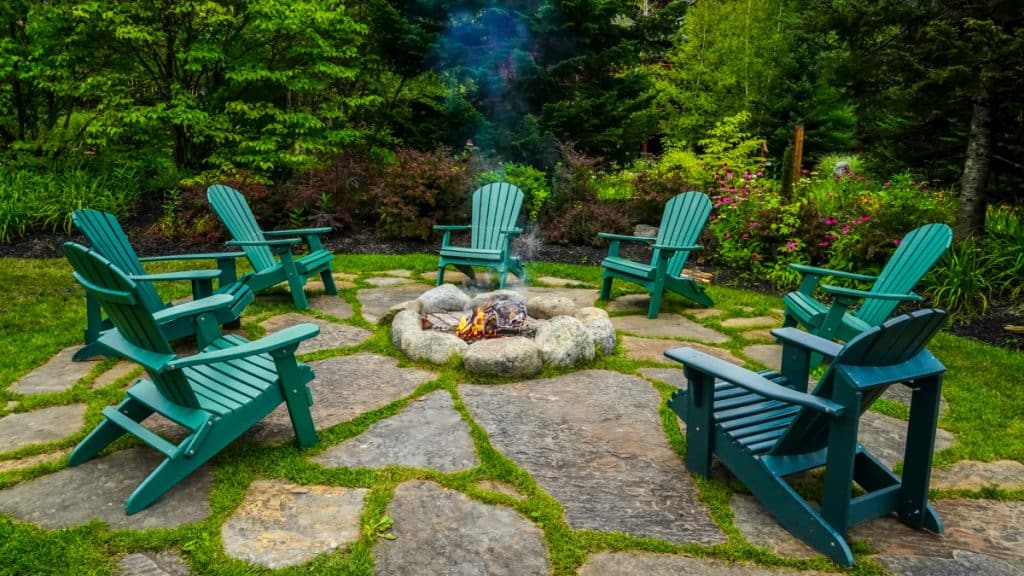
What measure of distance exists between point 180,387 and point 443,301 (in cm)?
217

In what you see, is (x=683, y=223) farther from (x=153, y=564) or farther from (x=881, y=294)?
(x=153, y=564)

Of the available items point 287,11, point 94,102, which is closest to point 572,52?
point 287,11

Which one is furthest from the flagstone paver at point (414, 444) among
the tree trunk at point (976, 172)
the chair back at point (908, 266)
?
the tree trunk at point (976, 172)

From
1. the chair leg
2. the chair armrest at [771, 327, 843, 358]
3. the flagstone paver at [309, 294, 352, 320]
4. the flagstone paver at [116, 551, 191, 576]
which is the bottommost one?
the flagstone paver at [116, 551, 191, 576]

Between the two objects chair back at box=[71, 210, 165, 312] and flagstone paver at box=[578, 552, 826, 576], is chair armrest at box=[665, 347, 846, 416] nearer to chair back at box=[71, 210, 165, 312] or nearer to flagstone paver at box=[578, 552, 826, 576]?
flagstone paver at box=[578, 552, 826, 576]

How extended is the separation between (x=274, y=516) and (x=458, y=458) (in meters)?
0.66

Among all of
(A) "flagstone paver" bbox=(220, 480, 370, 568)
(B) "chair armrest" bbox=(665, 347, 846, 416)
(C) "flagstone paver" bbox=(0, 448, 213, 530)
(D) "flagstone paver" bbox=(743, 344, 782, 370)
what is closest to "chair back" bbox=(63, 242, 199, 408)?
(C) "flagstone paver" bbox=(0, 448, 213, 530)

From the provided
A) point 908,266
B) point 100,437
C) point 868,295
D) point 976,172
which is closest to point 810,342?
point 868,295

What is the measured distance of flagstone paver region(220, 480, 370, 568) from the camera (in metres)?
1.73

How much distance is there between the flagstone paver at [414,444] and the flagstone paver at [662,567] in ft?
2.13

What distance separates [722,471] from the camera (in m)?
2.21

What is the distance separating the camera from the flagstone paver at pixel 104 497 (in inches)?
73.2

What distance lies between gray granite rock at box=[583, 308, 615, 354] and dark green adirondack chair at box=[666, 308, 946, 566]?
1.13m

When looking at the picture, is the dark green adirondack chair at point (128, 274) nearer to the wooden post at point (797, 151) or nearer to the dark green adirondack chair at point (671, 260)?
the dark green adirondack chair at point (671, 260)
